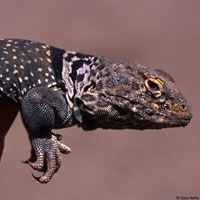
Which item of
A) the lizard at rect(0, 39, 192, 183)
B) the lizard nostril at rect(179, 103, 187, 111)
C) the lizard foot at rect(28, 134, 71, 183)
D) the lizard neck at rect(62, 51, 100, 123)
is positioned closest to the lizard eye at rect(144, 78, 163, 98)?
the lizard at rect(0, 39, 192, 183)

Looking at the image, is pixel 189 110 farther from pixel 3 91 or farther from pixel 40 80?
pixel 3 91

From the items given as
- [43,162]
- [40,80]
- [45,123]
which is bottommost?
[43,162]

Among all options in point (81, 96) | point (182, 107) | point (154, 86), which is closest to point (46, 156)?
point (81, 96)

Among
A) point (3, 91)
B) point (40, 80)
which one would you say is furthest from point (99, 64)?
point (3, 91)

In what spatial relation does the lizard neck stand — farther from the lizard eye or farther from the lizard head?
the lizard eye

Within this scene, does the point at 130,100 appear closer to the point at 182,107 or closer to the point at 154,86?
the point at 154,86

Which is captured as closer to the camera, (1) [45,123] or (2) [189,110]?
(1) [45,123]

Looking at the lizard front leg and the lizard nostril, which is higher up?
the lizard nostril

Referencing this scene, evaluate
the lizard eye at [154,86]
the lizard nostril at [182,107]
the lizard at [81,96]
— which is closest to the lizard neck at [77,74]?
the lizard at [81,96]
